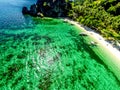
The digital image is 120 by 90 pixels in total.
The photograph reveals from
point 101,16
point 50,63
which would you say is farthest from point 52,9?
point 50,63

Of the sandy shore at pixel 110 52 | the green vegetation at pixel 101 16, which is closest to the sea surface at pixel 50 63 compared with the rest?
the sandy shore at pixel 110 52

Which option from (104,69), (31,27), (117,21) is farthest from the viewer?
(31,27)

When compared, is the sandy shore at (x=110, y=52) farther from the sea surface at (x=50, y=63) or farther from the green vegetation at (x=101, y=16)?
the green vegetation at (x=101, y=16)

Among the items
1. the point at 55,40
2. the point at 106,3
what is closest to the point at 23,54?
the point at 55,40

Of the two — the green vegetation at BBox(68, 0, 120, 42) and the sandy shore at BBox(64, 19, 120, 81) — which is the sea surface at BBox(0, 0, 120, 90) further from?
the green vegetation at BBox(68, 0, 120, 42)

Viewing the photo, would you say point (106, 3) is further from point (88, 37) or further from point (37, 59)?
point (37, 59)
